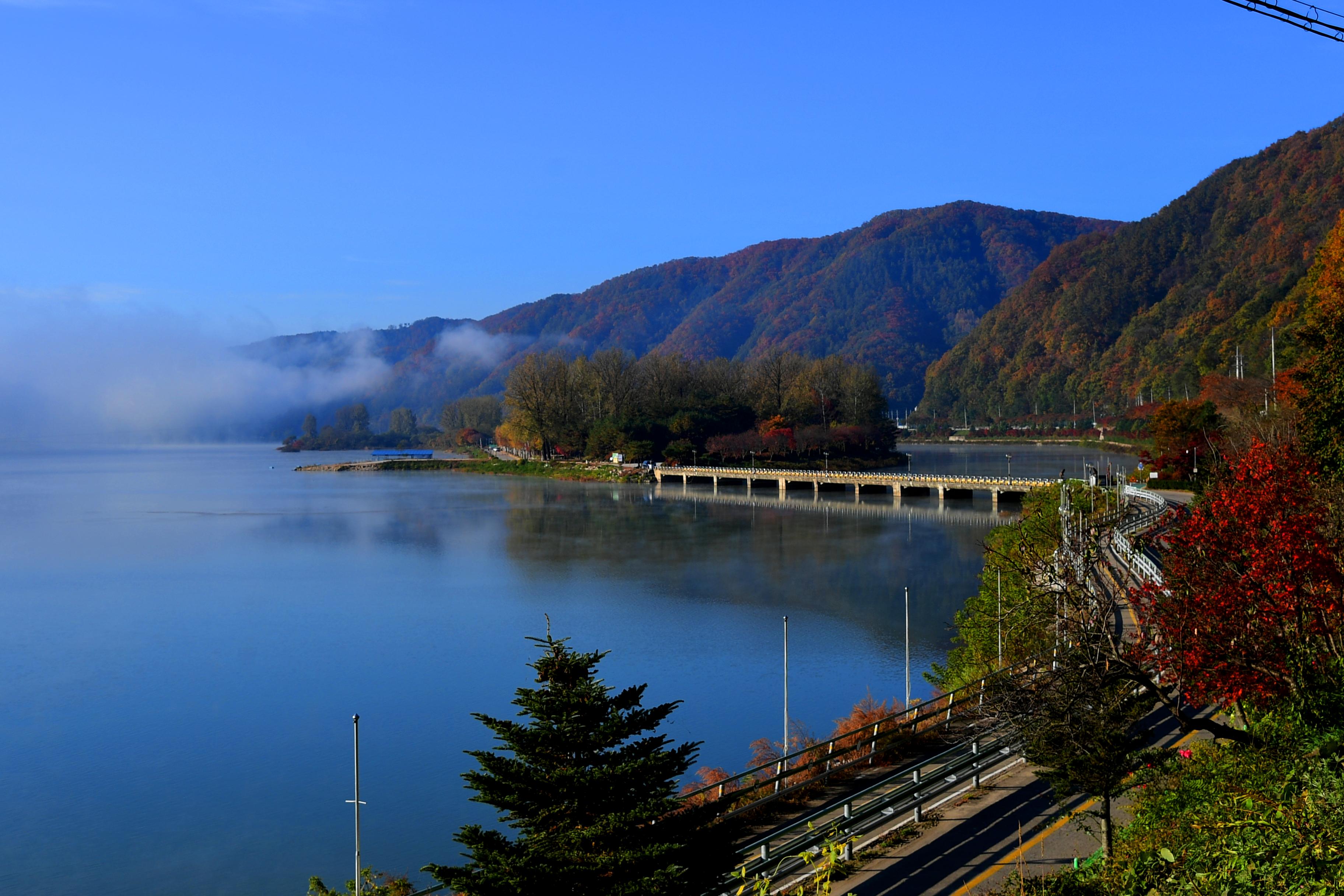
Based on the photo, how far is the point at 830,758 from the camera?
19.5 meters

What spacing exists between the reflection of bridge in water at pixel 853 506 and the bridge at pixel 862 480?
1.65 m

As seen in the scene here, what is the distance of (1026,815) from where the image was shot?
1653cm

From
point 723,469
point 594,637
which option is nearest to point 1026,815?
point 594,637

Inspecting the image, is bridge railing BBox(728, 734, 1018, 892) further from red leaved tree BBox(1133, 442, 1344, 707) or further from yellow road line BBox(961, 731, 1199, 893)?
red leaved tree BBox(1133, 442, 1344, 707)

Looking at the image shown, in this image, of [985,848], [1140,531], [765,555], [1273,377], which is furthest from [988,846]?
[1273,377]

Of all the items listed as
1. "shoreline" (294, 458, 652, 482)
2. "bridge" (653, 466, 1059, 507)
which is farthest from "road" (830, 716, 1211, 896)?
"shoreline" (294, 458, 652, 482)

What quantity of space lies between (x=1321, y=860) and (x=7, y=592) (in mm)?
58298

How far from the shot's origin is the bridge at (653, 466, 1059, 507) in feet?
278

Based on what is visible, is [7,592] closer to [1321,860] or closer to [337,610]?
[337,610]

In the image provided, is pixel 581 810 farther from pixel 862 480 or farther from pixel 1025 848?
pixel 862 480

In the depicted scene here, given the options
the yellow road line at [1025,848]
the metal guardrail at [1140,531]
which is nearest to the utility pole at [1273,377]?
the metal guardrail at [1140,531]

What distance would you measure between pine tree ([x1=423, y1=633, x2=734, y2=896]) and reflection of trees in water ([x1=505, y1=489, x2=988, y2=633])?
29727 millimetres

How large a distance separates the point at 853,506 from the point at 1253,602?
74326 mm

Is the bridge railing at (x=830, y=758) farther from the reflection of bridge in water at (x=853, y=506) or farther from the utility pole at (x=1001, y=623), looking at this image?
the reflection of bridge in water at (x=853, y=506)
